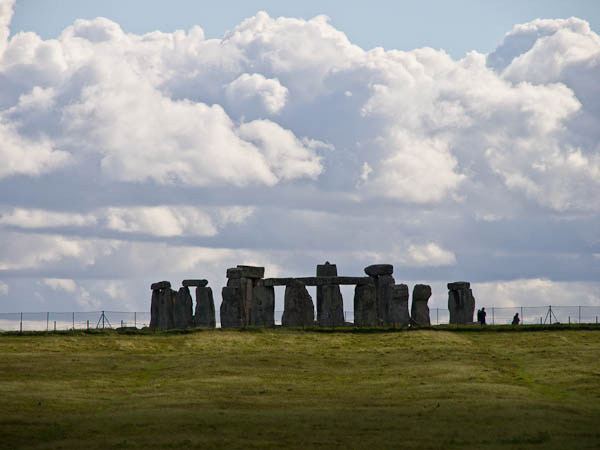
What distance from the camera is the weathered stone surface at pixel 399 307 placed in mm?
62656

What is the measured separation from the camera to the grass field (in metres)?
28.3

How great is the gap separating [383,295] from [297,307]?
549cm

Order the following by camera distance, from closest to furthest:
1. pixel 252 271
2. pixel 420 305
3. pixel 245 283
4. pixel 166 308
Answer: pixel 420 305
pixel 245 283
pixel 252 271
pixel 166 308

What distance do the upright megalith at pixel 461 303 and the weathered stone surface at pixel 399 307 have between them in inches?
193

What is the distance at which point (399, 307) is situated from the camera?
206 ft

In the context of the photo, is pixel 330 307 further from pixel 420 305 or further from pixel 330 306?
pixel 420 305

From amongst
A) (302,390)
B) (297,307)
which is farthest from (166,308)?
(302,390)

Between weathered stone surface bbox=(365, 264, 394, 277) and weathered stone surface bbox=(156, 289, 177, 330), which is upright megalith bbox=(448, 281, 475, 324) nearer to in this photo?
weathered stone surface bbox=(365, 264, 394, 277)

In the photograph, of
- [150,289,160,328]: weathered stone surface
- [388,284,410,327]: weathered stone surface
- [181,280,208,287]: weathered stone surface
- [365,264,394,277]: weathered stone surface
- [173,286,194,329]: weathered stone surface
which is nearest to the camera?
[388,284,410,327]: weathered stone surface

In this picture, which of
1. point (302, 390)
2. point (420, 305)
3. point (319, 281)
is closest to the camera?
point (302, 390)

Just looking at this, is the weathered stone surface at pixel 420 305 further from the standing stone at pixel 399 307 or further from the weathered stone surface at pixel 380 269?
the weathered stone surface at pixel 380 269

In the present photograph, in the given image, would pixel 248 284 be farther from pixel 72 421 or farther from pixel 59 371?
pixel 72 421

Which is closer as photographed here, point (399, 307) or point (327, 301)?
point (399, 307)

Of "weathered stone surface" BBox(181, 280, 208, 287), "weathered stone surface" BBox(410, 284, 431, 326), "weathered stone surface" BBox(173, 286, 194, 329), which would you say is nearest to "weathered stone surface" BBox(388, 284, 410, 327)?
"weathered stone surface" BBox(410, 284, 431, 326)
